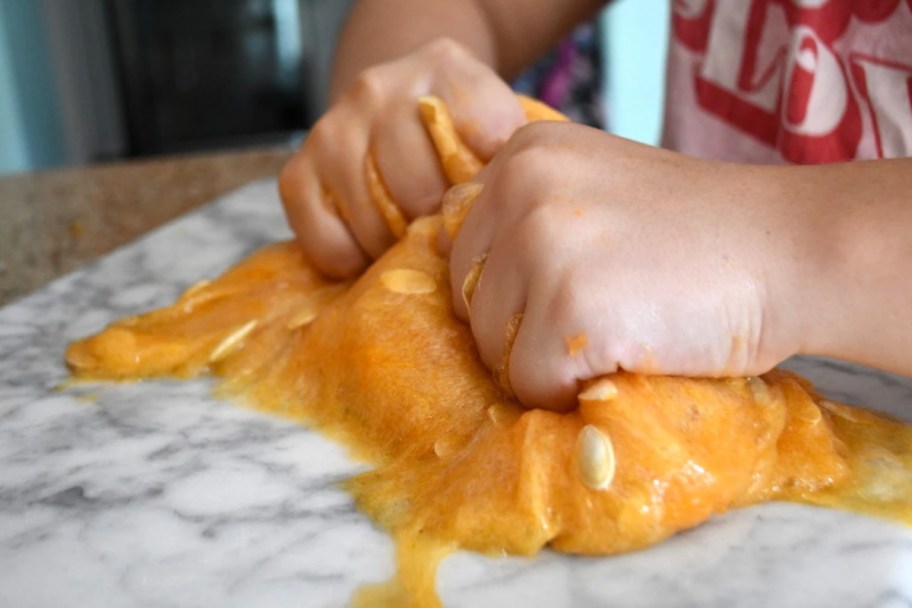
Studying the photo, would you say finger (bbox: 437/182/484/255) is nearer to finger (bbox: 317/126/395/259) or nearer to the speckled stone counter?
finger (bbox: 317/126/395/259)

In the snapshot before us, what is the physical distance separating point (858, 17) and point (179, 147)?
3.10m

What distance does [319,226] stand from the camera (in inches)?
28.6

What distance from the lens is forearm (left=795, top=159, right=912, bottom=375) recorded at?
0.43m

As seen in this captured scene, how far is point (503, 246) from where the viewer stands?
0.49m

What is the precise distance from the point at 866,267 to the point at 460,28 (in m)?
0.63

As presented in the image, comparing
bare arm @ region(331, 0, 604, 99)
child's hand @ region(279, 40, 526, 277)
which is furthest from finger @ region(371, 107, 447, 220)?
bare arm @ region(331, 0, 604, 99)

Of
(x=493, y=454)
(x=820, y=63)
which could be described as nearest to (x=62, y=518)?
(x=493, y=454)

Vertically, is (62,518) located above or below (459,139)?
below

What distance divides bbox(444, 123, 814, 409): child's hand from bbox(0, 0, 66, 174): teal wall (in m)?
2.96

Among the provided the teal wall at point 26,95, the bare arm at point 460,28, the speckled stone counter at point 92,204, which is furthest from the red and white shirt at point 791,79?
the teal wall at point 26,95

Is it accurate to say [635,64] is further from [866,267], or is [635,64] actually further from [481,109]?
[866,267]

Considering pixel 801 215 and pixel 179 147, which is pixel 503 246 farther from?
pixel 179 147

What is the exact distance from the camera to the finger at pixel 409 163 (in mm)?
682

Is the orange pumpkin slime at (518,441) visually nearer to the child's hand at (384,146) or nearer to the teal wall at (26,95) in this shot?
the child's hand at (384,146)
